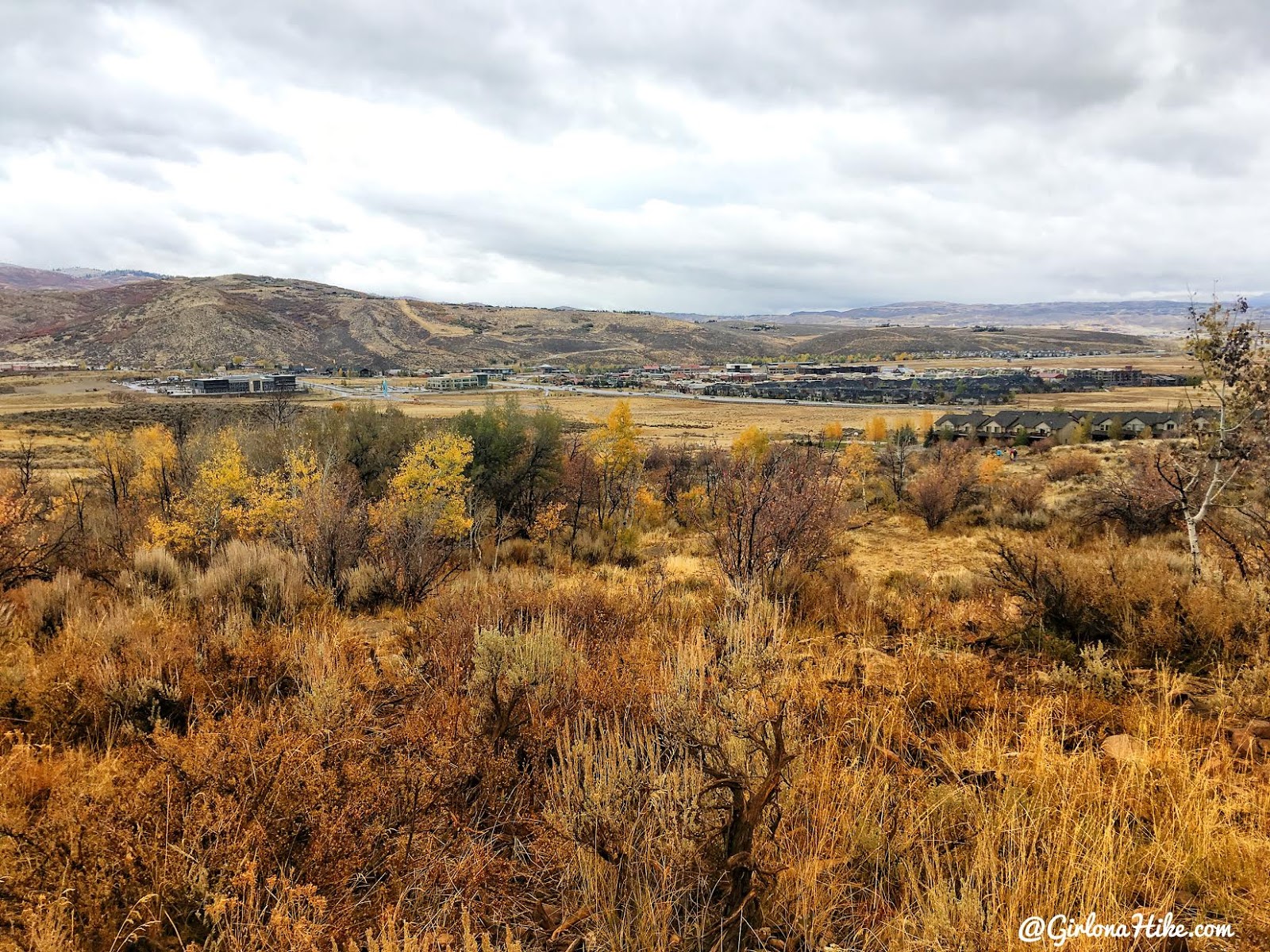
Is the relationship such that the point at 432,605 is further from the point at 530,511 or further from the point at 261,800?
the point at 530,511

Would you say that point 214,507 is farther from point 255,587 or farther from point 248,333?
point 248,333

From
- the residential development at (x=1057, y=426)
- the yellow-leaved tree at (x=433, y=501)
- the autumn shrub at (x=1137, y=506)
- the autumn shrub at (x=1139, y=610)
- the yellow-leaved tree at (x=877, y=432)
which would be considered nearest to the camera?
the autumn shrub at (x=1139, y=610)

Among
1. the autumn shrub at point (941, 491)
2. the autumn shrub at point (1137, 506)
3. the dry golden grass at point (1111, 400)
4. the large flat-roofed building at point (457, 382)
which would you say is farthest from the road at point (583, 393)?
the autumn shrub at point (1137, 506)

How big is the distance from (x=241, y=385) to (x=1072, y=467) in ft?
376

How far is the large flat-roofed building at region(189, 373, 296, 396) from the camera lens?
97312 millimetres

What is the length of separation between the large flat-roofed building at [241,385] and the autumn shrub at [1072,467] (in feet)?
324

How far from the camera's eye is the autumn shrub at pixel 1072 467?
31.4m

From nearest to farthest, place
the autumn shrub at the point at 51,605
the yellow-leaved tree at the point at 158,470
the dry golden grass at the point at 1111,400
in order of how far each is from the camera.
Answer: the autumn shrub at the point at 51,605, the yellow-leaved tree at the point at 158,470, the dry golden grass at the point at 1111,400

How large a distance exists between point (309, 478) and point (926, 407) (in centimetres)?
9362

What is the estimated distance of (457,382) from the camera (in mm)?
123250

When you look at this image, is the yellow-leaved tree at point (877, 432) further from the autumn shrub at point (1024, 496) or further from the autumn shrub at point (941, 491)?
the autumn shrub at point (1024, 496)

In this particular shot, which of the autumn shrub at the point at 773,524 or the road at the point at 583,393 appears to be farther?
the road at the point at 583,393

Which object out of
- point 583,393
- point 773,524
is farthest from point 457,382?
point 773,524

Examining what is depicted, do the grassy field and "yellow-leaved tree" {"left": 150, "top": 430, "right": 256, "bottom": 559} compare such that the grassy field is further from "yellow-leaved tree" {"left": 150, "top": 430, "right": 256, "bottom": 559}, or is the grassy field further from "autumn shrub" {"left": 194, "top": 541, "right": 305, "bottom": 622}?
"autumn shrub" {"left": 194, "top": 541, "right": 305, "bottom": 622}
